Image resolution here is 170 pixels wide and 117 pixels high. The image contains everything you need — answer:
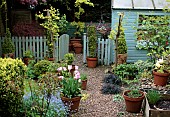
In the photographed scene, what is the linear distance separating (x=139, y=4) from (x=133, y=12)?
382mm

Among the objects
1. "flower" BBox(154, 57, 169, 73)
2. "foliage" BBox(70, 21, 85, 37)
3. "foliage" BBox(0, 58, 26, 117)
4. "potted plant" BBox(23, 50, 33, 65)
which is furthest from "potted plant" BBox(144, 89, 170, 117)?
"foliage" BBox(70, 21, 85, 37)

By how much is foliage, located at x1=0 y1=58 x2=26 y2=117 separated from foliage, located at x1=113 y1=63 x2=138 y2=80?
410cm

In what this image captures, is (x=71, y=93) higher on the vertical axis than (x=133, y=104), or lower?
higher

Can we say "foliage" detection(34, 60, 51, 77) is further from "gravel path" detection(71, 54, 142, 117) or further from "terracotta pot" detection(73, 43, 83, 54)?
"terracotta pot" detection(73, 43, 83, 54)

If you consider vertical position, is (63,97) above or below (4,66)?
below

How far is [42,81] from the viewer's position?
491 centimetres

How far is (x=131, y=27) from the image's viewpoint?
34.2 feet

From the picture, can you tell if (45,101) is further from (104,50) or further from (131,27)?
(131,27)

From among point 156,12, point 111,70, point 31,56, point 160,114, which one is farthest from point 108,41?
point 160,114

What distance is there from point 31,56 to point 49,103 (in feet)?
17.2

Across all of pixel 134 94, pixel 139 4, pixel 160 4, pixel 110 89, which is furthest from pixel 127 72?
pixel 160 4

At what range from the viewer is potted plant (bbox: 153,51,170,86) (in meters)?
7.04

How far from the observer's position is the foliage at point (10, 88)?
420cm

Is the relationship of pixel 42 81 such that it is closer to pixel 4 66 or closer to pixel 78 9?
pixel 4 66
